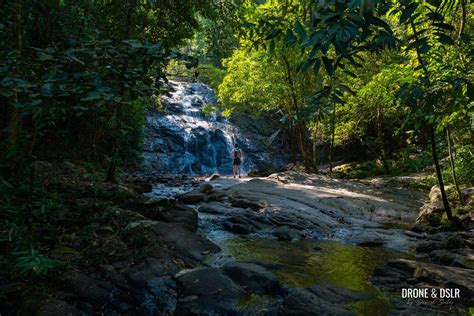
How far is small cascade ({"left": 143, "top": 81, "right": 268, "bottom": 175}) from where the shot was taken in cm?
2651

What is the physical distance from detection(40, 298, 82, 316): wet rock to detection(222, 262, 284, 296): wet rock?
1993 millimetres

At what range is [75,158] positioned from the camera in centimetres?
1226

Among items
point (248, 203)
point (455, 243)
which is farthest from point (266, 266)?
point (248, 203)

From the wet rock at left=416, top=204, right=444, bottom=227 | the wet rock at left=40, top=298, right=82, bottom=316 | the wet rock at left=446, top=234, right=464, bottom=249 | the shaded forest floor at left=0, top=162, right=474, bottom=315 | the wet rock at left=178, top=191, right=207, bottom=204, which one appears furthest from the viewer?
the wet rock at left=178, top=191, right=207, bottom=204

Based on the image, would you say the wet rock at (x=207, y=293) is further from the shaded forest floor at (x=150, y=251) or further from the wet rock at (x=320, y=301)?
the wet rock at (x=320, y=301)

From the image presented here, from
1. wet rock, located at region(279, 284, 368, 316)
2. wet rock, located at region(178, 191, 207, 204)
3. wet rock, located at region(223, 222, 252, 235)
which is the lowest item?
wet rock, located at region(223, 222, 252, 235)

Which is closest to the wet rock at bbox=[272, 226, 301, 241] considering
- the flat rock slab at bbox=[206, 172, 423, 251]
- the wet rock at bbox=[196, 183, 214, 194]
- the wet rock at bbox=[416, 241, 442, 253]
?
the flat rock slab at bbox=[206, 172, 423, 251]

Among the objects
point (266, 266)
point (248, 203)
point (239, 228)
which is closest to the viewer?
point (266, 266)

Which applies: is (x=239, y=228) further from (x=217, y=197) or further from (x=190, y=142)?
(x=190, y=142)

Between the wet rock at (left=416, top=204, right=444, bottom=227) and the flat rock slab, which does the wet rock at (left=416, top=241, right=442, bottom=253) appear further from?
the wet rock at (left=416, top=204, right=444, bottom=227)

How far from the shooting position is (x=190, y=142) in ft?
91.8

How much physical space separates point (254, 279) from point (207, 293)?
0.71 metres

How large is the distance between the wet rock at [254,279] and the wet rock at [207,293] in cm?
11

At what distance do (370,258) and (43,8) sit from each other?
9544 mm
